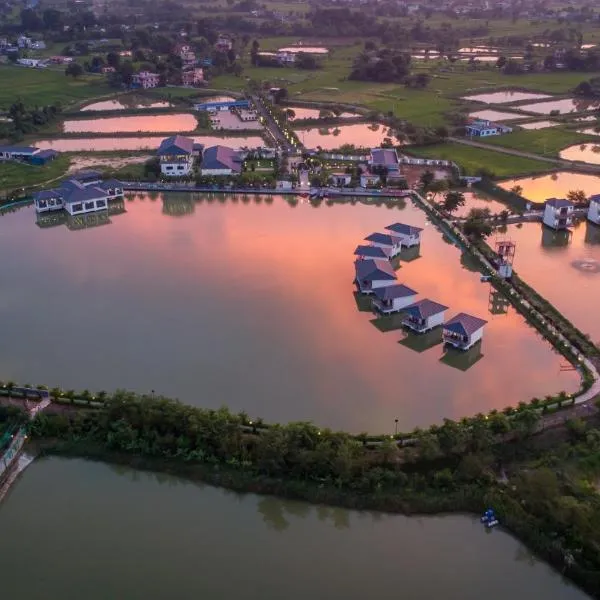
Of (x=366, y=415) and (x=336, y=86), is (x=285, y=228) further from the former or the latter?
(x=336, y=86)


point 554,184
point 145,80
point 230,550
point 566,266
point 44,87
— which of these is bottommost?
point 230,550

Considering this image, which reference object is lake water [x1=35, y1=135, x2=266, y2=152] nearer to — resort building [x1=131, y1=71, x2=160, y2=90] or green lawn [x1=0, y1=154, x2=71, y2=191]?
green lawn [x1=0, y1=154, x2=71, y2=191]

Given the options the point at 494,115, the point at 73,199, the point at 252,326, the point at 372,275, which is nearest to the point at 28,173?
the point at 73,199

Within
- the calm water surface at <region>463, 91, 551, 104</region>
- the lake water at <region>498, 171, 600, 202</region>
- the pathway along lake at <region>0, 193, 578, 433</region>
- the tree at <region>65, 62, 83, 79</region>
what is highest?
the tree at <region>65, 62, 83, 79</region>

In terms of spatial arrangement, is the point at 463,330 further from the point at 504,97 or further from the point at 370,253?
the point at 504,97

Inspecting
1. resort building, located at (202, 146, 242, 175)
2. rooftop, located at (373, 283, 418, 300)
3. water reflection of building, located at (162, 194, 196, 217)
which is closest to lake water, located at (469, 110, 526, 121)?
resort building, located at (202, 146, 242, 175)

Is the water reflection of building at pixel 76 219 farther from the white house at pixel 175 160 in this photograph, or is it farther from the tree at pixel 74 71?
the tree at pixel 74 71
